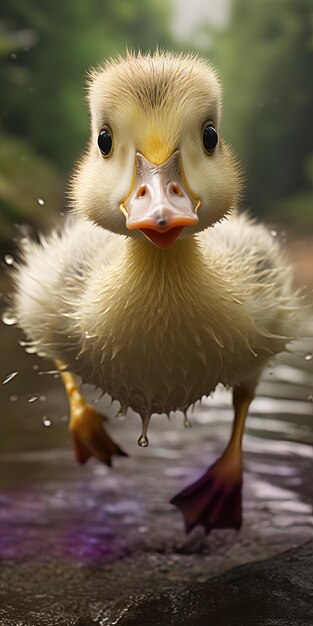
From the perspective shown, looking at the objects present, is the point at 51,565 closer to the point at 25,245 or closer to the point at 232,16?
the point at 25,245

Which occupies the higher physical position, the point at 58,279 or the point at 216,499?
the point at 58,279

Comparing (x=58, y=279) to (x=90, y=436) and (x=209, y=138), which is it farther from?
(x=209, y=138)

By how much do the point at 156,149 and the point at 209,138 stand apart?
0.24 feet

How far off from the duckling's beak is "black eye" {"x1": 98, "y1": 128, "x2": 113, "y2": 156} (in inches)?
2.5

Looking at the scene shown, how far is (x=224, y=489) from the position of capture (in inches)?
44.1

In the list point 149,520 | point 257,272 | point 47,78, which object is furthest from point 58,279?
point 47,78

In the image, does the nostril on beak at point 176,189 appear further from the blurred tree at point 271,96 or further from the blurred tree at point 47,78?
the blurred tree at point 47,78

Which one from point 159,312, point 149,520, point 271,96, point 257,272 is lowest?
point 149,520

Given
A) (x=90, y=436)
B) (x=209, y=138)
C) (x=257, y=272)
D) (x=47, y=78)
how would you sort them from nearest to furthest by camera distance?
(x=209, y=138), (x=257, y=272), (x=90, y=436), (x=47, y=78)

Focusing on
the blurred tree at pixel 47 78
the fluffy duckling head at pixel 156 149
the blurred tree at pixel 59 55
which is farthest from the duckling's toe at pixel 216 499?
the blurred tree at pixel 59 55

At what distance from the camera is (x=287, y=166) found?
2.42m

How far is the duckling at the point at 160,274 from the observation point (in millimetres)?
742

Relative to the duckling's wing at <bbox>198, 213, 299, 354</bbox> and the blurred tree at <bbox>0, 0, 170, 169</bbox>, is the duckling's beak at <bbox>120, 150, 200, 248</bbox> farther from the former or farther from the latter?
the blurred tree at <bbox>0, 0, 170, 169</bbox>

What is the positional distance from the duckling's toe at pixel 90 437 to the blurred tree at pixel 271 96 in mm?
748
